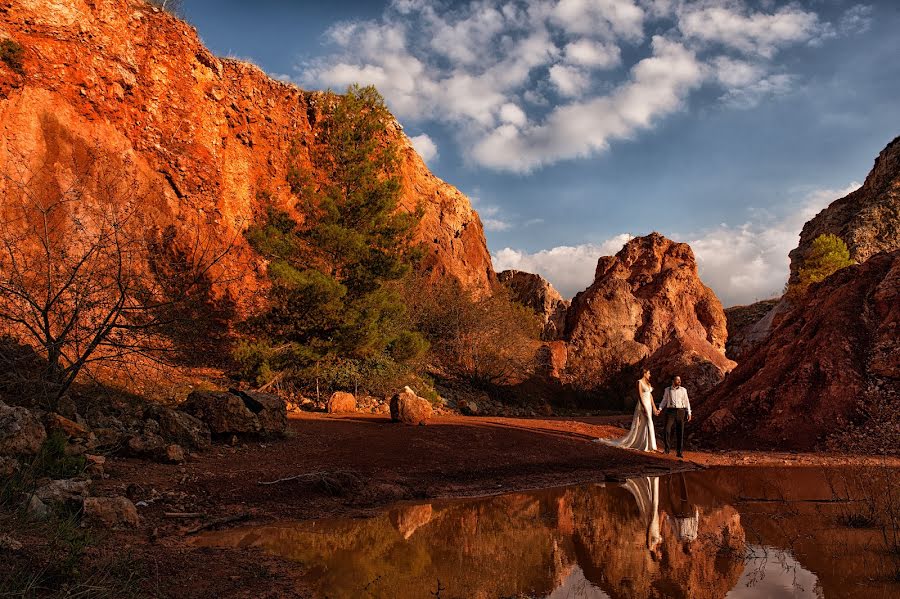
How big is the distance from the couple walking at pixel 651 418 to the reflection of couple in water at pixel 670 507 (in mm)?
2401

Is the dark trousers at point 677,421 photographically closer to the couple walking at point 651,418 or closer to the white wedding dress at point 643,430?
the couple walking at point 651,418

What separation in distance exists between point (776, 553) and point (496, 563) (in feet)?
8.62

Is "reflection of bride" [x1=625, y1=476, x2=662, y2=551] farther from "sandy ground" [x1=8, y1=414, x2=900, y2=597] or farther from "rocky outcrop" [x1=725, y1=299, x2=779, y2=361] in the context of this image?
"rocky outcrop" [x1=725, y1=299, x2=779, y2=361]

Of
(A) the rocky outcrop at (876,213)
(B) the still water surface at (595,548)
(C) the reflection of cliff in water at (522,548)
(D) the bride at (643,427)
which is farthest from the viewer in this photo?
(A) the rocky outcrop at (876,213)

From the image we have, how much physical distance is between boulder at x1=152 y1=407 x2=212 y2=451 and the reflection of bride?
745 centimetres

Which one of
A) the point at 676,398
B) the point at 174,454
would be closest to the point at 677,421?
the point at 676,398

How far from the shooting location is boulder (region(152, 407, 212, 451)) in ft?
31.8

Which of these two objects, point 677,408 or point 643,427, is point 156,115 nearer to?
point 643,427

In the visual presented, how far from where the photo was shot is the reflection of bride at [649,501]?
5.79 m

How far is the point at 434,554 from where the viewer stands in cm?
552

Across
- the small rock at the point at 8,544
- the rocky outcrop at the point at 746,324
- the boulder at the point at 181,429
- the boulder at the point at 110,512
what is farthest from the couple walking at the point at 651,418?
the rocky outcrop at the point at 746,324

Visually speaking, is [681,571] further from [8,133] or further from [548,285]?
[548,285]

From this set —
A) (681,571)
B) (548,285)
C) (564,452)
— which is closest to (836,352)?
(564,452)

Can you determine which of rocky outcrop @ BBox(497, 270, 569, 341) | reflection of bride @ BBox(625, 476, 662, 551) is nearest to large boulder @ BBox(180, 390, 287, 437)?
reflection of bride @ BBox(625, 476, 662, 551)
